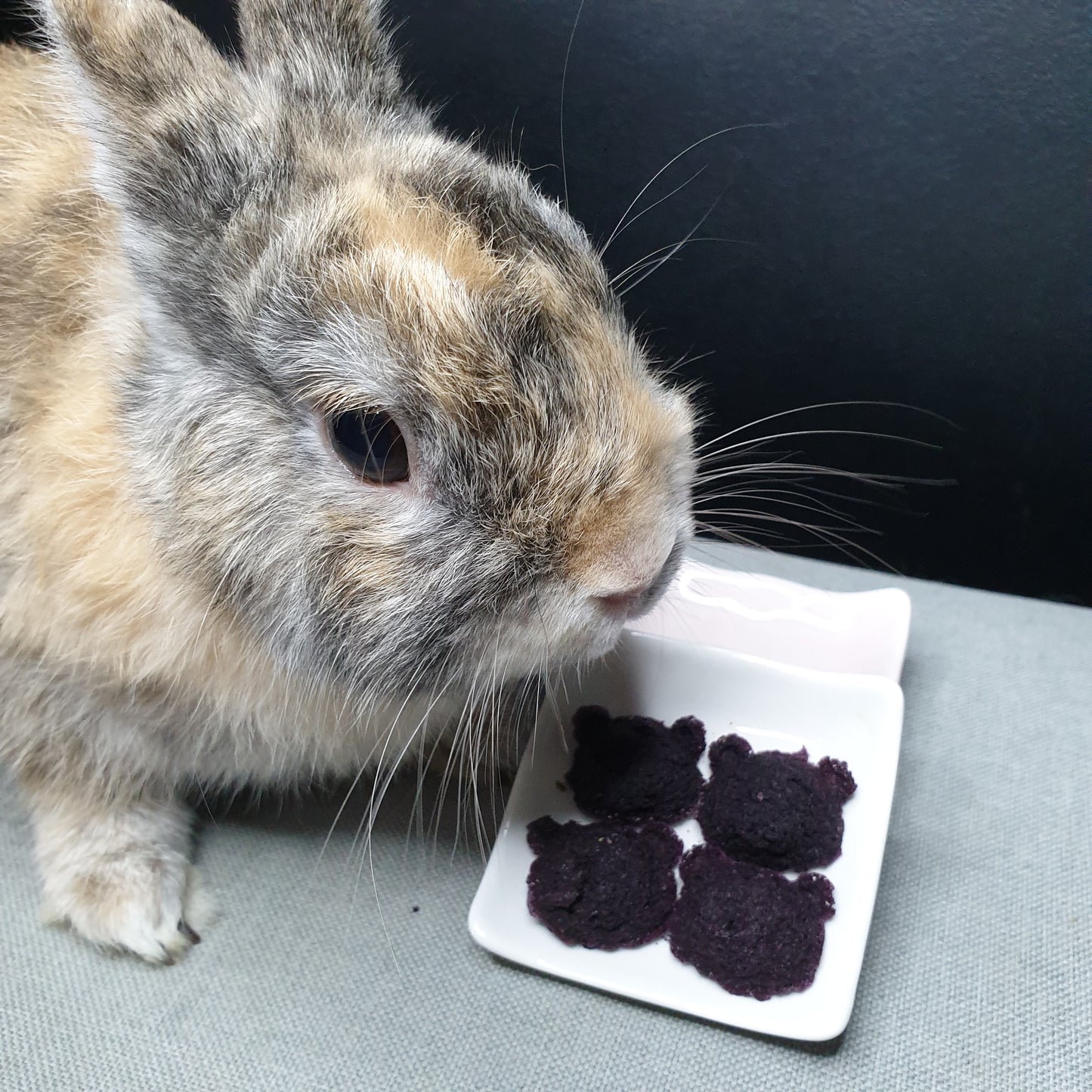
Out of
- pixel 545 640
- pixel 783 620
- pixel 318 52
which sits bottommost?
pixel 783 620

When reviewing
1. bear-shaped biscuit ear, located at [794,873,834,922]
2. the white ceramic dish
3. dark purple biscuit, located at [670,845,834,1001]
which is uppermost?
dark purple biscuit, located at [670,845,834,1001]

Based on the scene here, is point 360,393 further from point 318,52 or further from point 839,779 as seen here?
point 839,779

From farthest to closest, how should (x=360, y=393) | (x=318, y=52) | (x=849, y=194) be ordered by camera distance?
(x=849, y=194) < (x=318, y=52) < (x=360, y=393)

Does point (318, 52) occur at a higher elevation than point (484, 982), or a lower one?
higher

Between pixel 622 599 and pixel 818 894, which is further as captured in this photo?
pixel 818 894

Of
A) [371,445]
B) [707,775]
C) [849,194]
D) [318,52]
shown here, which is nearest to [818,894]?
[707,775]

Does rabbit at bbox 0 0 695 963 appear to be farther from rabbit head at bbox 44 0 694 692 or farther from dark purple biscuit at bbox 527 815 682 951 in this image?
dark purple biscuit at bbox 527 815 682 951

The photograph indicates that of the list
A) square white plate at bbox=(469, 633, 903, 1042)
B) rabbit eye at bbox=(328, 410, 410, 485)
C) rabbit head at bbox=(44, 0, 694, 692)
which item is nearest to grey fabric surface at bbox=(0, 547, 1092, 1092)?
square white plate at bbox=(469, 633, 903, 1042)
